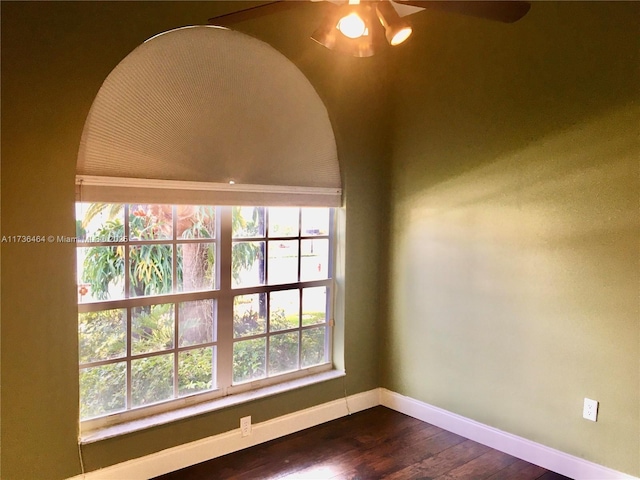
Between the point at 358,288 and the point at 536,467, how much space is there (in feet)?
4.92

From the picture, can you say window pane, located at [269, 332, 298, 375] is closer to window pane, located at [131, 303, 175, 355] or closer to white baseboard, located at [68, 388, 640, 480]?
white baseboard, located at [68, 388, 640, 480]

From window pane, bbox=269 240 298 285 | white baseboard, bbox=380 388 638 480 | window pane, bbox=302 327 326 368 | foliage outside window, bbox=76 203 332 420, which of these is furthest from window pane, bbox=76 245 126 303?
white baseboard, bbox=380 388 638 480

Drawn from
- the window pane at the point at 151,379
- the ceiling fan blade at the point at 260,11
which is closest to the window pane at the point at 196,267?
the window pane at the point at 151,379

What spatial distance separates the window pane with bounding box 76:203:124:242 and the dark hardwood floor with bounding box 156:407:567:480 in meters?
1.29

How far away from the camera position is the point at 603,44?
2510mm

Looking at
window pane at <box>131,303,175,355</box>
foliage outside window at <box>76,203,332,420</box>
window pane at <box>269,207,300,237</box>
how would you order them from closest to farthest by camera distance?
foliage outside window at <box>76,203,332,420</box>, window pane at <box>131,303,175,355</box>, window pane at <box>269,207,300,237</box>

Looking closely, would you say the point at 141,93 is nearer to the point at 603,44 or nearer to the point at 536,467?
the point at 603,44

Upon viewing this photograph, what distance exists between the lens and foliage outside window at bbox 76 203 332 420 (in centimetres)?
256

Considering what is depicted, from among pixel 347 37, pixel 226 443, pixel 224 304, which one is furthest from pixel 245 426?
pixel 347 37

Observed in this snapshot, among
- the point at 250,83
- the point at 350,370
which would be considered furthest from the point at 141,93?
the point at 350,370

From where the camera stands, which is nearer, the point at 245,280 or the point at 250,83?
the point at 250,83

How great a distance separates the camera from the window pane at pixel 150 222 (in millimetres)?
2633

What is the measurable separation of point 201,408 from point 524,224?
2.10m

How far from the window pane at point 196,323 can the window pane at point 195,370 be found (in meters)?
0.06
